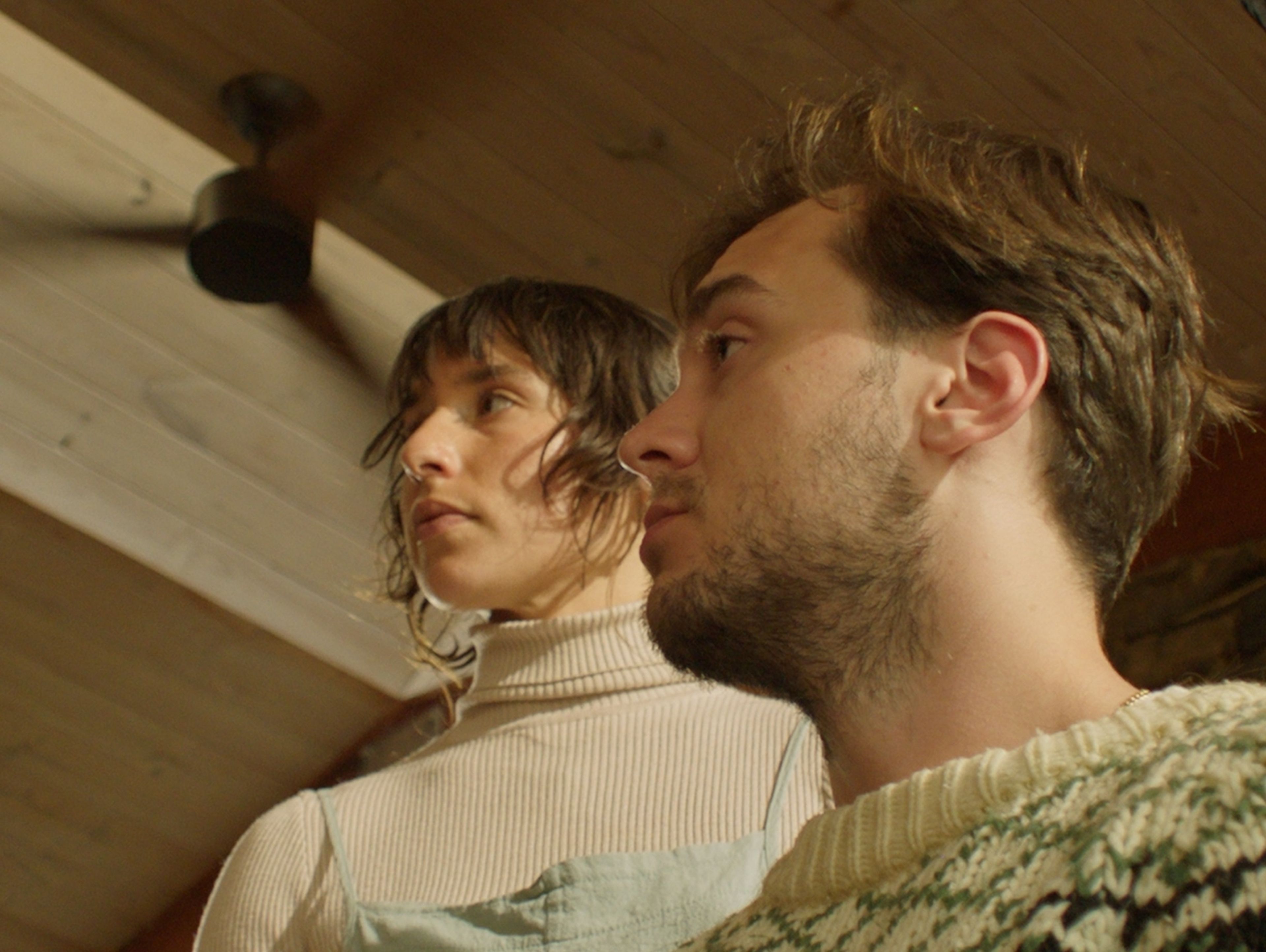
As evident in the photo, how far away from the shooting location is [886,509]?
1.03 metres

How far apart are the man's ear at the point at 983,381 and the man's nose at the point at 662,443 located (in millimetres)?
190

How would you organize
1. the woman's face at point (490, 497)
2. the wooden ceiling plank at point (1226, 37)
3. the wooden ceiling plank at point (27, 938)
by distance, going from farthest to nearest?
the wooden ceiling plank at point (27, 938)
the wooden ceiling plank at point (1226, 37)
the woman's face at point (490, 497)

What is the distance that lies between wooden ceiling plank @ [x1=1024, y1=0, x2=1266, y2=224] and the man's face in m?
1.10

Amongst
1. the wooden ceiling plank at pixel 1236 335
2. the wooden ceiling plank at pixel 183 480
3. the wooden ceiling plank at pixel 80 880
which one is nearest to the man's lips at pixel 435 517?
the wooden ceiling plank at pixel 1236 335

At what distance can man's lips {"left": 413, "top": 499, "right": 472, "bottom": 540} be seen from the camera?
62.8 inches

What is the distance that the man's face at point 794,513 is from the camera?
102cm

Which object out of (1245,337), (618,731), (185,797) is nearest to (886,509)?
(618,731)

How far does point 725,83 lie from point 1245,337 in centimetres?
109

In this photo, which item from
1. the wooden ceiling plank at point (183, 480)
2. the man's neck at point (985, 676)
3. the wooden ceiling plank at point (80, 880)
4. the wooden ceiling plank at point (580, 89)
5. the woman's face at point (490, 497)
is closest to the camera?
the man's neck at point (985, 676)

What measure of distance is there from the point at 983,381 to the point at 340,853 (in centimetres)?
87

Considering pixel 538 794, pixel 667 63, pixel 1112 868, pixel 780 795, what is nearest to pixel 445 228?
pixel 667 63

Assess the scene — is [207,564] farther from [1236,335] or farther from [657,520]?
[657,520]

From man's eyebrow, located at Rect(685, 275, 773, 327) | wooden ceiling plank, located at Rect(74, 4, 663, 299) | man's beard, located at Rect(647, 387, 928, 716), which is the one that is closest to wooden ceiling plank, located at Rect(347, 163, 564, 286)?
wooden ceiling plank, located at Rect(74, 4, 663, 299)

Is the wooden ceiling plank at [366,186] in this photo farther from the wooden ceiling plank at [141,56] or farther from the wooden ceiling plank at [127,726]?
the wooden ceiling plank at [127,726]
